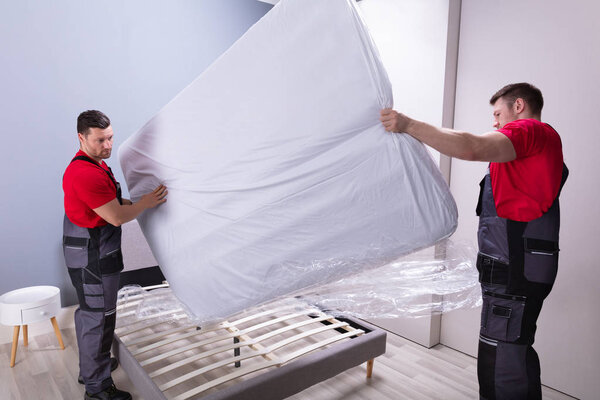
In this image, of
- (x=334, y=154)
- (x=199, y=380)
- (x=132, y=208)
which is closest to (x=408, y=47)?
(x=334, y=154)

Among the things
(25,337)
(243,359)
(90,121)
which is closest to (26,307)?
(25,337)

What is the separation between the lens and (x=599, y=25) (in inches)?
68.0

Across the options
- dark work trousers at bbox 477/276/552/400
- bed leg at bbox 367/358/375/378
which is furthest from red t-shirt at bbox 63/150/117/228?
dark work trousers at bbox 477/276/552/400

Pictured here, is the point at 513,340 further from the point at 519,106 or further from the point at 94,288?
the point at 94,288

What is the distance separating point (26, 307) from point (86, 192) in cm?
101

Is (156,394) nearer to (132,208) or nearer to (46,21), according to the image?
(132,208)

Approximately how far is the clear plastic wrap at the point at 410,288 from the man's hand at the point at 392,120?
541mm

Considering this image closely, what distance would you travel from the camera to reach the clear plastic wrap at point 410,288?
144 centimetres

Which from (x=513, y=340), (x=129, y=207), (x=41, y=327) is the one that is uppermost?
(x=129, y=207)

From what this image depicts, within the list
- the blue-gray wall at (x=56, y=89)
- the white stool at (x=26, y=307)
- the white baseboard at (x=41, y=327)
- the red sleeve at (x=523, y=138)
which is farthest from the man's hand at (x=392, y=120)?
the white baseboard at (x=41, y=327)

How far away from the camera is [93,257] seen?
5.89ft

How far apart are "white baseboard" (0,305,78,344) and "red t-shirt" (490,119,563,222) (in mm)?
2653

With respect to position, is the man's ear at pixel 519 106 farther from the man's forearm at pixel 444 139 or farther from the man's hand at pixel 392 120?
the man's hand at pixel 392 120

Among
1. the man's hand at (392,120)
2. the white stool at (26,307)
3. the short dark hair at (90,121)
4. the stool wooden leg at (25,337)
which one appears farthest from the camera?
the stool wooden leg at (25,337)
